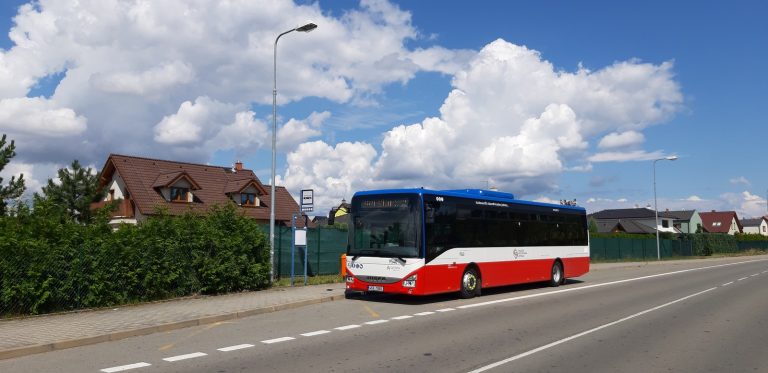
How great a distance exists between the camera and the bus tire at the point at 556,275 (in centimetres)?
2077

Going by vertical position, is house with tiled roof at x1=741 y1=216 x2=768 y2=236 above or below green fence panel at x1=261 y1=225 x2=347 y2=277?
above

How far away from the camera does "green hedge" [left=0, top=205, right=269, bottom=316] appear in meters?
12.2

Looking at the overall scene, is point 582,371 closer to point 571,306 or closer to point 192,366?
point 192,366

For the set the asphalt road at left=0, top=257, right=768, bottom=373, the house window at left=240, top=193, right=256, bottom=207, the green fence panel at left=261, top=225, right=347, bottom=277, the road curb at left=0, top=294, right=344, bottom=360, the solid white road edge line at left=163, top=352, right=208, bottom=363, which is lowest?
the asphalt road at left=0, top=257, right=768, bottom=373

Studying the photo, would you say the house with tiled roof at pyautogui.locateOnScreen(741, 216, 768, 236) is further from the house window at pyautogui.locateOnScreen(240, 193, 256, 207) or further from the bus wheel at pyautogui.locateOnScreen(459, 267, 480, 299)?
the bus wheel at pyautogui.locateOnScreen(459, 267, 480, 299)

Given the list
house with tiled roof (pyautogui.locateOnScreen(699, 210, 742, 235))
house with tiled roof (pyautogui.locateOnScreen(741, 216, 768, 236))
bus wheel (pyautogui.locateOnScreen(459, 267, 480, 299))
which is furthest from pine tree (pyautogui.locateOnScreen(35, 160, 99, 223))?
house with tiled roof (pyautogui.locateOnScreen(741, 216, 768, 236))

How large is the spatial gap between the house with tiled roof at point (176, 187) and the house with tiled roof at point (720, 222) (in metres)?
105

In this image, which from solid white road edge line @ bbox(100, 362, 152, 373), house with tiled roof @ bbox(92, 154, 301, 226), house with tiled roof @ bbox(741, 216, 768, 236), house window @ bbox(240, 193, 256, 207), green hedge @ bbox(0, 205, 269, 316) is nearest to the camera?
solid white road edge line @ bbox(100, 362, 152, 373)

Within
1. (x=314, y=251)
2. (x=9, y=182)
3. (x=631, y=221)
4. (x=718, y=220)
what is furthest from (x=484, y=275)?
(x=718, y=220)

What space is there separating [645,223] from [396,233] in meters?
92.6

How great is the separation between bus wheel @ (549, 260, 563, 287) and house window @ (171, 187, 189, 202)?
28.8m

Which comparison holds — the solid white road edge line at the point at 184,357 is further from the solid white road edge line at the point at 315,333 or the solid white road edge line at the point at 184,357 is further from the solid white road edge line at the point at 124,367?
the solid white road edge line at the point at 315,333

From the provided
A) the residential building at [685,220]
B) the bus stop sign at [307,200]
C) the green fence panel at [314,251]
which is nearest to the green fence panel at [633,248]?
the green fence panel at [314,251]

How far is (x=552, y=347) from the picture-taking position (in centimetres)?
914
